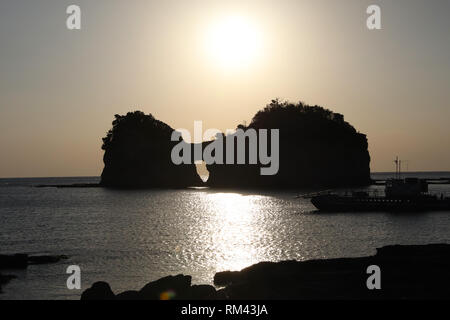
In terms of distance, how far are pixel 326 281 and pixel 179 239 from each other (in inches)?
1405

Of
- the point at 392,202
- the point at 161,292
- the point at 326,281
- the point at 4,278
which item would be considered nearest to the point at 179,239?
the point at 4,278

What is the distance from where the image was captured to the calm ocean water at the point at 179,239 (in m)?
41.0

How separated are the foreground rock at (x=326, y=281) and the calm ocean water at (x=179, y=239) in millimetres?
7246

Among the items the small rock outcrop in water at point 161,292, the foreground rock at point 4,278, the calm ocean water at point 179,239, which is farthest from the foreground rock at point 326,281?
the foreground rock at point 4,278

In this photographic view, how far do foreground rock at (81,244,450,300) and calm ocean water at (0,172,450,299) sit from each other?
7246 mm

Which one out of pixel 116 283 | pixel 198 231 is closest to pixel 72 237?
pixel 198 231

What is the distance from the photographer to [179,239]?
212 ft

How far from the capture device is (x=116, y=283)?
123ft

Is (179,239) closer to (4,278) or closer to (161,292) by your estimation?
(4,278)

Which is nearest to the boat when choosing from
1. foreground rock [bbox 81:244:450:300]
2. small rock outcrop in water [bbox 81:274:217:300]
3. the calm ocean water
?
the calm ocean water

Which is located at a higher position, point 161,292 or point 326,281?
point 161,292

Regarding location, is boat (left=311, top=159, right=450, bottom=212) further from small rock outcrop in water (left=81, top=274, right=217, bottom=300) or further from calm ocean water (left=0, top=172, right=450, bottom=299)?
small rock outcrop in water (left=81, top=274, right=217, bottom=300)
